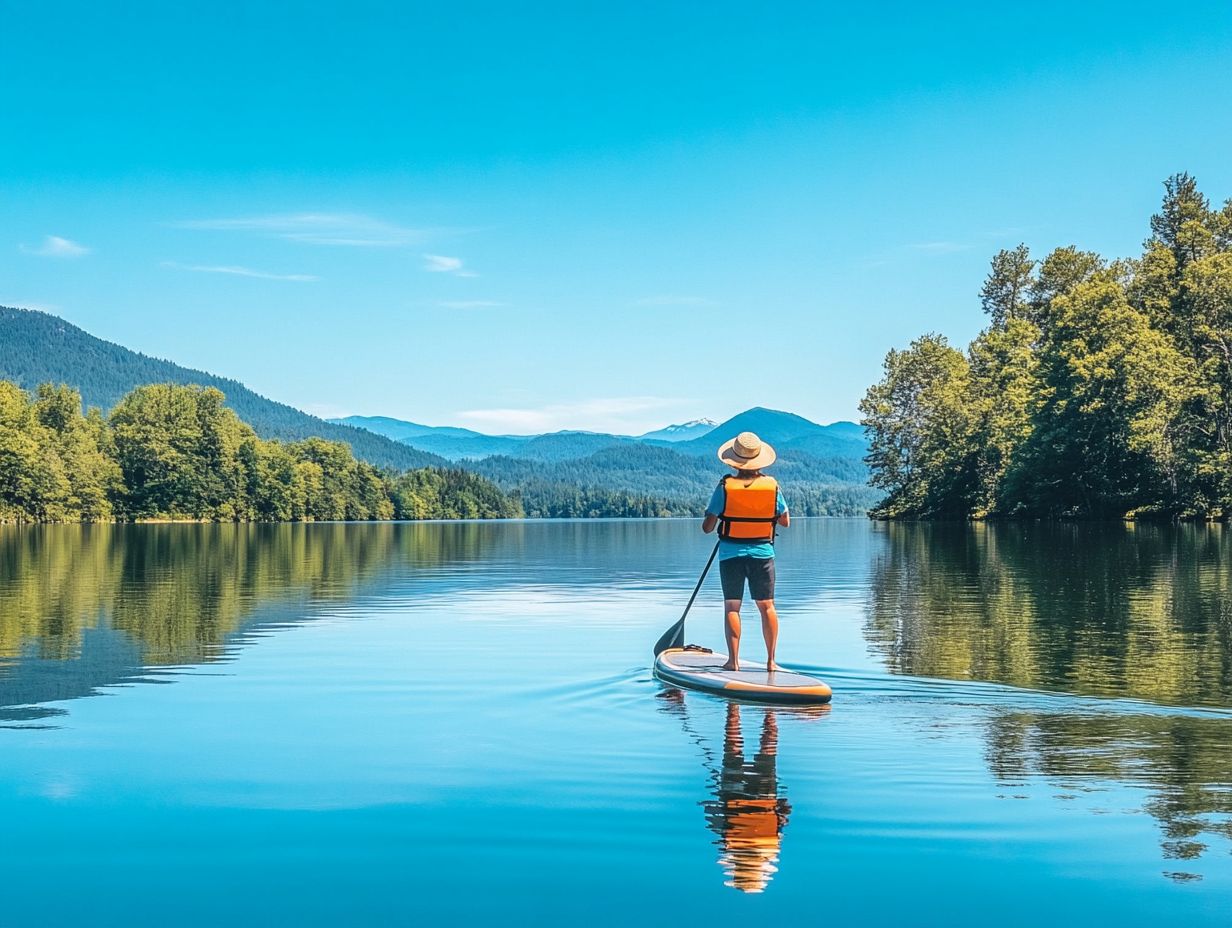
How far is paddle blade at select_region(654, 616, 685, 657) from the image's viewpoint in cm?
1661

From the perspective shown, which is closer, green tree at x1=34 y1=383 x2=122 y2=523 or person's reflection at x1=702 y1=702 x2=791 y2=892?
person's reflection at x1=702 y1=702 x2=791 y2=892

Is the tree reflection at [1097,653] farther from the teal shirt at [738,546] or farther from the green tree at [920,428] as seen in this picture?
the green tree at [920,428]

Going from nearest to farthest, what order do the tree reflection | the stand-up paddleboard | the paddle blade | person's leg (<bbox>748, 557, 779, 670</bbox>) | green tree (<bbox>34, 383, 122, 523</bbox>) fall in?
the tree reflection, the stand-up paddleboard, person's leg (<bbox>748, 557, 779, 670</bbox>), the paddle blade, green tree (<bbox>34, 383, 122, 523</bbox>)

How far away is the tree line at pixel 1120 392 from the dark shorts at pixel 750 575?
199 ft

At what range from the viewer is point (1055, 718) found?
486 inches

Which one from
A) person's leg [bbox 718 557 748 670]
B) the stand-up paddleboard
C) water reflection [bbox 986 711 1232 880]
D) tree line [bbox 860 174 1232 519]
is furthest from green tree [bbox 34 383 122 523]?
water reflection [bbox 986 711 1232 880]

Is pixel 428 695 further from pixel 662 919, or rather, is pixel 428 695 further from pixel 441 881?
pixel 662 919

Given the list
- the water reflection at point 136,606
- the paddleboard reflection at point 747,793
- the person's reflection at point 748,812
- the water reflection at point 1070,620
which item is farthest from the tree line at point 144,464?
the person's reflection at point 748,812

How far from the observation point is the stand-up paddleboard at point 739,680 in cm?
1318

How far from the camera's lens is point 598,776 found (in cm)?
994

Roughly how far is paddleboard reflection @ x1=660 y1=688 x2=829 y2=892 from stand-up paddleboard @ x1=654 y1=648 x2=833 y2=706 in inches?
6.5

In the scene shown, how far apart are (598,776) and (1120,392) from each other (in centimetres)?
7056

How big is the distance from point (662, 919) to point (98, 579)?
105ft

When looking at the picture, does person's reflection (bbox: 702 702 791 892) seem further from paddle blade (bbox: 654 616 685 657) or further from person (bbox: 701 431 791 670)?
paddle blade (bbox: 654 616 685 657)
